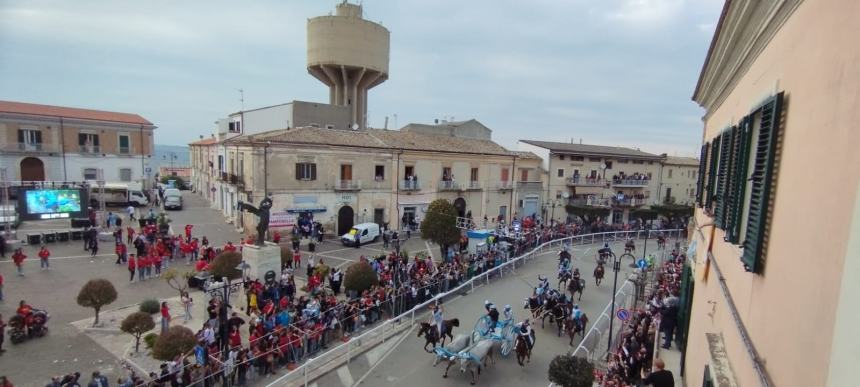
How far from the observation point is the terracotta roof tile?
37344mm

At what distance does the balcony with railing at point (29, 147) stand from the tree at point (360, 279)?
3608cm

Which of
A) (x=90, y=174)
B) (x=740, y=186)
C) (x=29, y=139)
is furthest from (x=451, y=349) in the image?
(x=29, y=139)

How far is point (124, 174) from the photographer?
41688mm

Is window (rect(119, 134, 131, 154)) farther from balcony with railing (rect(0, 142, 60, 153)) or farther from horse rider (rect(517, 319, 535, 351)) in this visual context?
horse rider (rect(517, 319, 535, 351))

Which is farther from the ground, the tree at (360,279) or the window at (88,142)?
the window at (88,142)

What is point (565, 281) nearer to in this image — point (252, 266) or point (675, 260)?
point (675, 260)

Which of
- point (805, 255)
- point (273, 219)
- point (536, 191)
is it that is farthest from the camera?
point (536, 191)

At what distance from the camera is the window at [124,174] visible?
41.5 metres

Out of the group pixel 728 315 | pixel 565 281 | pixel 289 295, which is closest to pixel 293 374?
pixel 289 295

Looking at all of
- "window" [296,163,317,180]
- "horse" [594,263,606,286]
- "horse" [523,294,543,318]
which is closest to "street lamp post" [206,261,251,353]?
"horse" [523,294,543,318]

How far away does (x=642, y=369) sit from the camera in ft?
34.6

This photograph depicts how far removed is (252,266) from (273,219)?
1115 cm

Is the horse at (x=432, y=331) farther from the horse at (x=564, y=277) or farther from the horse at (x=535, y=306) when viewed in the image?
the horse at (x=564, y=277)

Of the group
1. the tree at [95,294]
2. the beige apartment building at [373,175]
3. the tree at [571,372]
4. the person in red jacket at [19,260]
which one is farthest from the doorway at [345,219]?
the tree at [571,372]
